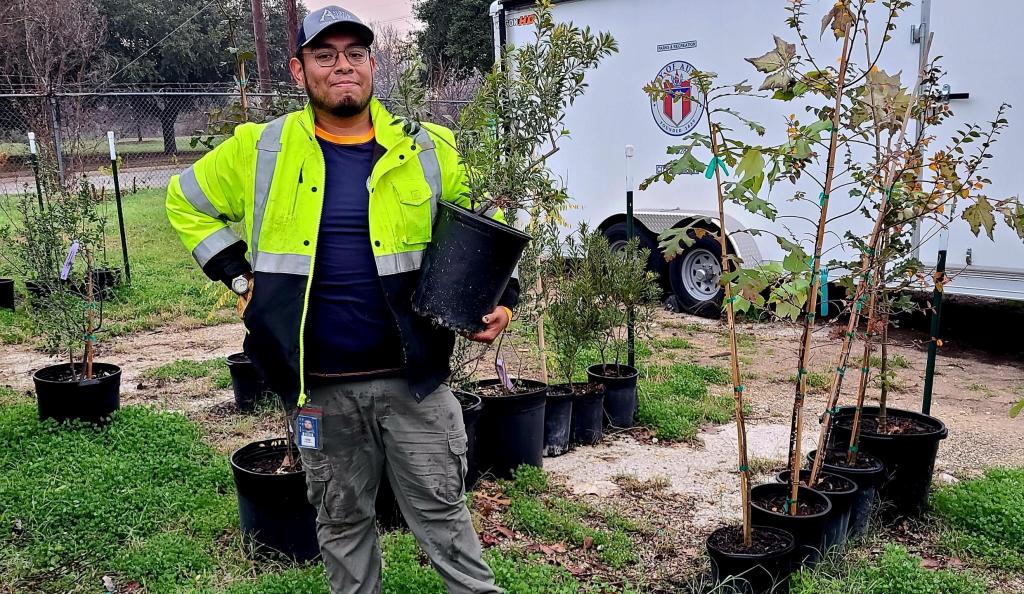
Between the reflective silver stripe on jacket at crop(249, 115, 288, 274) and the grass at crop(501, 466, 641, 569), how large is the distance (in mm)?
1989

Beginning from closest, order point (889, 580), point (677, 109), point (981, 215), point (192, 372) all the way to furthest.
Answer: point (981, 215)
point (889, 580)
point (192, 372)
point (677, 109)

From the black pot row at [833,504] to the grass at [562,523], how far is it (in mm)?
536

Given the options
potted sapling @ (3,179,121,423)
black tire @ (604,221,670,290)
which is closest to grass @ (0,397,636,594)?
potted sapling @ (3,179,121,423)

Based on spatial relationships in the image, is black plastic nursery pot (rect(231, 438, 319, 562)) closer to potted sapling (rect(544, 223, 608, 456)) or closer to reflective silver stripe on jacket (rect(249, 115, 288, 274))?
reflective silver stripe on jacket (rect(249, 115, 288, 274))

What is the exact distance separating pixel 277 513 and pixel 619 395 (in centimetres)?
244

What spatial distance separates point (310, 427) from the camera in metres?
2.61

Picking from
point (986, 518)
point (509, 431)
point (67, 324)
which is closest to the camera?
point (986, 518)

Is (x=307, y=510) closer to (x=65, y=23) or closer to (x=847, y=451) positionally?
(x=847, y=451)

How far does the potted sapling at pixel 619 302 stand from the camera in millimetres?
5199

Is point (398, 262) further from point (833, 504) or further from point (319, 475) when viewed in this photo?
point (833, 504)

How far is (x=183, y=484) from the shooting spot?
438 centimetres

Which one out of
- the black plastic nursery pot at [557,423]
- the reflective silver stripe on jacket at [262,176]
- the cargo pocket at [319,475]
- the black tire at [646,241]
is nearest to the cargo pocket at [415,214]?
the reflective silver stripe on jacket at [262,176]

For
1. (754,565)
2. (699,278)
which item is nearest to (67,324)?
(754,565)

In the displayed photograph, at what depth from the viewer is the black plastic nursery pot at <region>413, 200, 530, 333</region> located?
251 cm
